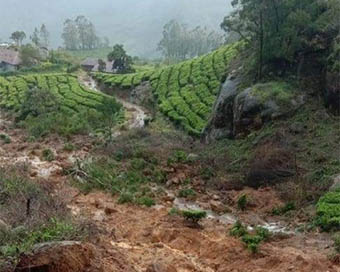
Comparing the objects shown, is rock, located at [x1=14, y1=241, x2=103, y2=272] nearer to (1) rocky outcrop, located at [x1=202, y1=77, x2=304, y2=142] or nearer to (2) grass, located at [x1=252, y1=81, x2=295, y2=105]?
(1) rocky outcrop, located at [x1=202, y1=77, x2=304, y2=142]

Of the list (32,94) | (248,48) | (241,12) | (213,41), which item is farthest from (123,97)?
(213,41)

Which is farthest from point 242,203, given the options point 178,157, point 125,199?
point 178,157

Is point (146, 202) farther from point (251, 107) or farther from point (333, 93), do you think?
point (333, 93)

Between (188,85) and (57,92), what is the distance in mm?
14276

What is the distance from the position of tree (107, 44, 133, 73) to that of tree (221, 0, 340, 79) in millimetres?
41413

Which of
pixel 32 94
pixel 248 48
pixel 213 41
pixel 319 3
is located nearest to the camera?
pixel 319 3

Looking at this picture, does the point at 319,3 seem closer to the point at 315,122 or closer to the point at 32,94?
the point at 315,122

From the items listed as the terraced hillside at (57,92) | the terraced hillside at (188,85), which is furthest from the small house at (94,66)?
the terraced hillside at (188,85)

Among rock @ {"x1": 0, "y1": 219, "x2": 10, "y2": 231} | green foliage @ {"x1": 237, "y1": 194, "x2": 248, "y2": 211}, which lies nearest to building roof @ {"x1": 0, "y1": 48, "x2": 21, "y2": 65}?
green foliage @ {"x1": 237, "y1": 194, "x2": 248, "y2": 211}

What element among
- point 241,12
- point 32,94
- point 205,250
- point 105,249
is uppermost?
point 241,12

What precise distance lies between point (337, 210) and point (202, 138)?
16906mm

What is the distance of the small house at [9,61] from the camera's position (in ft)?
255

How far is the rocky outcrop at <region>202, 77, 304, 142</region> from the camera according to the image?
27.1 meters

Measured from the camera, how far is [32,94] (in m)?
44.2
